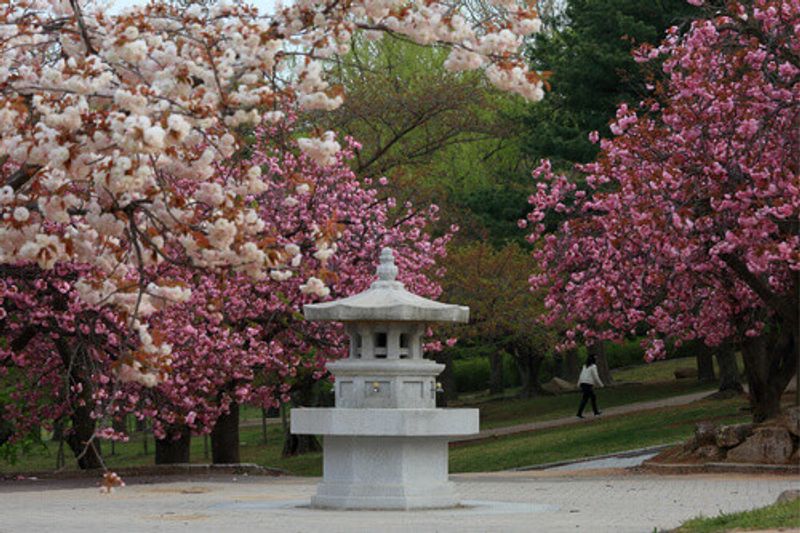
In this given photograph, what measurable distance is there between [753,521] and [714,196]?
10.1 meters

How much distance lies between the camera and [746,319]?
84.8ft

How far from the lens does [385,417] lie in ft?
54.9

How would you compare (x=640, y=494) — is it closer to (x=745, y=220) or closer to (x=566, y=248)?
(x=745, y=220)

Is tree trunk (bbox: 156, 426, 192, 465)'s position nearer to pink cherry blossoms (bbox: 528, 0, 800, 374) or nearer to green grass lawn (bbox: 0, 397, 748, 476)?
green grass lawn (bbox: 0, 397, 748, 476)

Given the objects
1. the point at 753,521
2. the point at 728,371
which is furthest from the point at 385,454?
the point at 728,371

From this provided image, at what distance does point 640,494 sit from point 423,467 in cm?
328

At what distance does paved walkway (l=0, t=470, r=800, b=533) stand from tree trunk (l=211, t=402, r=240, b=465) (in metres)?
4.97

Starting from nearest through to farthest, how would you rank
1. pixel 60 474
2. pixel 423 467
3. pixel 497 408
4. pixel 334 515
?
pixel 334 515 → pixel 423 467 → pixel 60 474 → pixel 497 408

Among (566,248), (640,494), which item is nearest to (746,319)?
(566,248)

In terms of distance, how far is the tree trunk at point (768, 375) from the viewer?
25.2m

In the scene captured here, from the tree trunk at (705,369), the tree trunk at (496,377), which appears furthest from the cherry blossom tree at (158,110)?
the tree trunk at (496,377)

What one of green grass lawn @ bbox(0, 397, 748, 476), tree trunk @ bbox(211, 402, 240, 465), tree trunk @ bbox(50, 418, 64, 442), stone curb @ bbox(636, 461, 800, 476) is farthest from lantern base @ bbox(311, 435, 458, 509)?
tree trunk @ bbox(211, 402, 240, 465)

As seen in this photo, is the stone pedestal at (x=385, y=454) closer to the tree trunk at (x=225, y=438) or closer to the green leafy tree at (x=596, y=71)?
the tree trunk at (x=225, y=438)

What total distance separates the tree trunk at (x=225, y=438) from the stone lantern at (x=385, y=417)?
11400 mm
